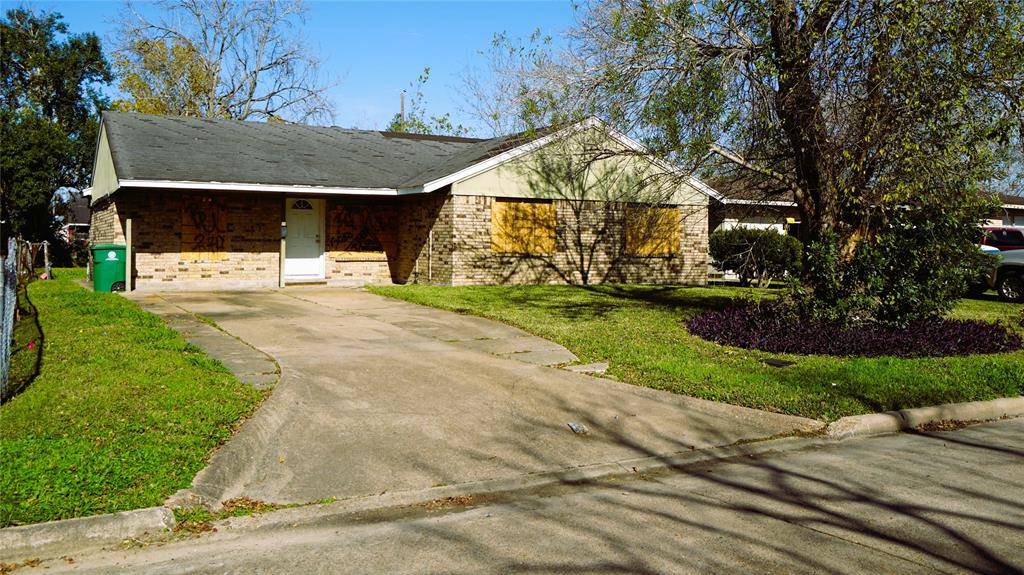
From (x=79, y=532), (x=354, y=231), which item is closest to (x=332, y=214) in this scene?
(x=354, y=231)

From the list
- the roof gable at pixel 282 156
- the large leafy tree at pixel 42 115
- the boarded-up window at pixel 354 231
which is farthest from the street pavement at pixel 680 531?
the large leafy tree at pixel 42 115

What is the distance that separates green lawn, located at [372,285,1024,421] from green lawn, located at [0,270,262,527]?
4525 millimetres

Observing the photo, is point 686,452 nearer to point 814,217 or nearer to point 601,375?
point 601,375

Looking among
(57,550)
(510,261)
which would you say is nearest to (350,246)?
(510,261)

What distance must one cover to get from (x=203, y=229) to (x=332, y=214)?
3098 millimetres

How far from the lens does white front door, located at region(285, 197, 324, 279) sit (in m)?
20.1

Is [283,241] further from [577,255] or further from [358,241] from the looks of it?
[577,255]

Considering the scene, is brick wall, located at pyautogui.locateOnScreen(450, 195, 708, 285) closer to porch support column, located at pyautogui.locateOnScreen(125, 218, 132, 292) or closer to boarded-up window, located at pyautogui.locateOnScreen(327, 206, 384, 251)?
boarded-up window, located at pyautogui.locateOnScreen(327, 206, 384, 251)

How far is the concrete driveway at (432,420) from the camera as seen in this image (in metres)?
6.17

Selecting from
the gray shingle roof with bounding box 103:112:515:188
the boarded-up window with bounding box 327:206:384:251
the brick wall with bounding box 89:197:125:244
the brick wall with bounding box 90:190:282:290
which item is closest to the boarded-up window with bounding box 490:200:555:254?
the gray shingle roof with bounding box 103:112:515:188

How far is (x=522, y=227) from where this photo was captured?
21000mm

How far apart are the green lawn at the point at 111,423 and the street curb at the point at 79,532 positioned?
11 cm

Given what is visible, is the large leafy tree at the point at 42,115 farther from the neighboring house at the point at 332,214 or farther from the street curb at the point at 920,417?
the street curb at the point at 920,417

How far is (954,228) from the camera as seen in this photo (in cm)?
1226
